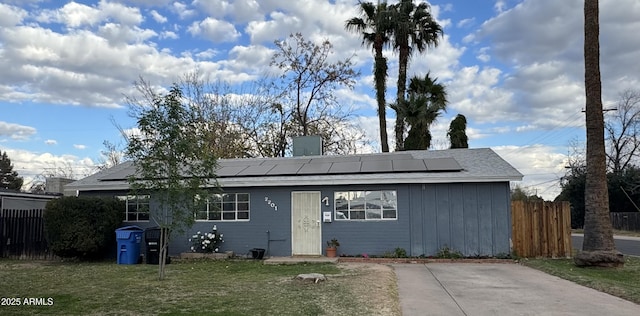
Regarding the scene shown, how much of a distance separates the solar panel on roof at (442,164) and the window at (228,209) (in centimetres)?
566

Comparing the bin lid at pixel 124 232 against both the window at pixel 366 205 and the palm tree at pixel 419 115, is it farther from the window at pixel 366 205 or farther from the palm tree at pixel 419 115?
the palm tree at pixel 419 115

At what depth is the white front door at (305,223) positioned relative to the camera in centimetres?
1523

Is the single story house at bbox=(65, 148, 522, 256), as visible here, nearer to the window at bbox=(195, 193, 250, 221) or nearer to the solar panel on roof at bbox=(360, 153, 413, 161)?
the window at bbox=(195, 193, 250, 221)

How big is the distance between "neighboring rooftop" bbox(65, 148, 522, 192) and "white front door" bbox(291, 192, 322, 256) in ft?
1.95

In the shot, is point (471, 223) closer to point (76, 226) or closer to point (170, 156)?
point (170, 156)

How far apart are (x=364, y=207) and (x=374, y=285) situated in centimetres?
541

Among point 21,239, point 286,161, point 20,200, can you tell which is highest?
point 286,161

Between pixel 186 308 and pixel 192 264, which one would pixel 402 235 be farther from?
pixel 186 308

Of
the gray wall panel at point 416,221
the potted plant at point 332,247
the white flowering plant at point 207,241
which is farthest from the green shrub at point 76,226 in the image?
the gray wall panel at point 416,221

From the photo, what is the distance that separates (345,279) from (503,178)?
19.7 feet

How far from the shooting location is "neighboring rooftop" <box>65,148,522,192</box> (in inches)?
571

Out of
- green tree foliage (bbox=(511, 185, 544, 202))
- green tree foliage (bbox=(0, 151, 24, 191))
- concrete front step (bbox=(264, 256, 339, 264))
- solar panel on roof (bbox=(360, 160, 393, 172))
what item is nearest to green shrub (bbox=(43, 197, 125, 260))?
concrete front step (bbox=(264, 256, 339, 264))

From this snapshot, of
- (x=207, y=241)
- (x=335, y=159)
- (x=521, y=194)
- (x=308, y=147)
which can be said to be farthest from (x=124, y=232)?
(x=521, y=194)

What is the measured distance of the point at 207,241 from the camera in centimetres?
1545
